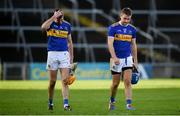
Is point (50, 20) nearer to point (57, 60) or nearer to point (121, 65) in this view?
point (57, 60)

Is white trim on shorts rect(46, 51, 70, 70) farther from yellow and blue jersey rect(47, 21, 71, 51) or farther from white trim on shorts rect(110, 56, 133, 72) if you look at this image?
white trim on shorts rect(110, 56, 133, 72)

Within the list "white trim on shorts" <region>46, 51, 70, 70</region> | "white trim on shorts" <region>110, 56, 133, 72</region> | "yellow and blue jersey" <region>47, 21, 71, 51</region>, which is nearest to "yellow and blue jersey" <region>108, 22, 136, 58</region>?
"white trim on shorts" <region>110, 56, 133, 72</region>

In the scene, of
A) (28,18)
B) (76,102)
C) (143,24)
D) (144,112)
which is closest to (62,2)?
(28,18)

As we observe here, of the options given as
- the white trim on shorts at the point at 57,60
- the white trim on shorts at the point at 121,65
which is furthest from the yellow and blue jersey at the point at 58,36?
the white trim on shorts at the point at 121,65

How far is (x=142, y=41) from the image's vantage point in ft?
147

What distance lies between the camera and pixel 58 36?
15992mm

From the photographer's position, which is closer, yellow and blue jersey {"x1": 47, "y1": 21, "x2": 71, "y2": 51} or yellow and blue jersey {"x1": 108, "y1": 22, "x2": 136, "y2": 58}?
yellow and blue jersey {"x1": 47, "y1": 21, "x2": 71, "y2": 51}

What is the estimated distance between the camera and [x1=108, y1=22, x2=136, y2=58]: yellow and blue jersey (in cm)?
1605

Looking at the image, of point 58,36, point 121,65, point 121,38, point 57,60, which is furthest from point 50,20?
point 121,65

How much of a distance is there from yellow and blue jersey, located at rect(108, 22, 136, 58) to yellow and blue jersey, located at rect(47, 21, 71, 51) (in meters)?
1.05

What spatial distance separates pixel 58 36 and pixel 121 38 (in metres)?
1.47

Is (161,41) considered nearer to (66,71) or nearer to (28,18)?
(28,18)

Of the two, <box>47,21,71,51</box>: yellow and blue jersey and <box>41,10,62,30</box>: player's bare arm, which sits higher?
<box>41,10,62,30</box>: player's bare arm

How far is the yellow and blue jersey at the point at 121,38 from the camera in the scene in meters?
16.0
